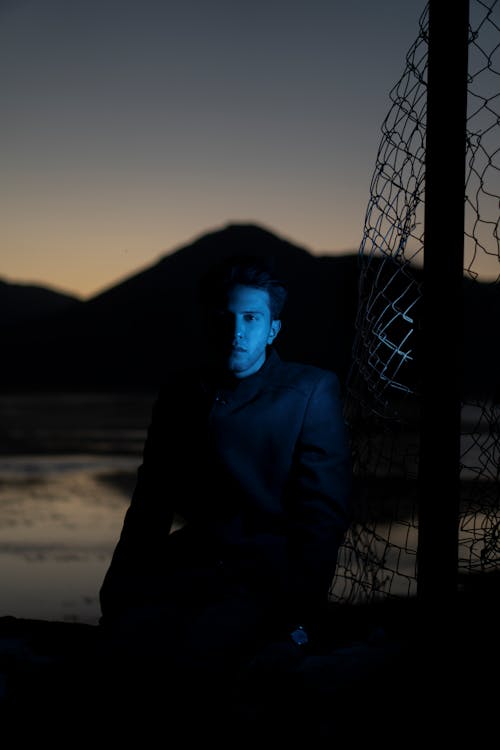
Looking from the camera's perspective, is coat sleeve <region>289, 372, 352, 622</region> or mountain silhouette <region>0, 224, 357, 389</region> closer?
coat sleeve <region>289, 372, 352, 622</region>

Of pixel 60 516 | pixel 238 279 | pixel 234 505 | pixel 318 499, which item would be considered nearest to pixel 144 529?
pixel 234 505

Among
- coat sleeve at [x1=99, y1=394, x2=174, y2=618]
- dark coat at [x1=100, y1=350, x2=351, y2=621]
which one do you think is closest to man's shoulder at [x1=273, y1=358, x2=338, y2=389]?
dark coat at [x1=100, y1=350, x2=351, y2=621]

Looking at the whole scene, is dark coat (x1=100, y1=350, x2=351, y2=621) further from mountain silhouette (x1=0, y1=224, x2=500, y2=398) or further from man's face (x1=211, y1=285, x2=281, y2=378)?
mountain silhouette (x1=0, y1=224, x2=500, y2=398)

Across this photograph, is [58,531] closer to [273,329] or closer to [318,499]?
[273,329]

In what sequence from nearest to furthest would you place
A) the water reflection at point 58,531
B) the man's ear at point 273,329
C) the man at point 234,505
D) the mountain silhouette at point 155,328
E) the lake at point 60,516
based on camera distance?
1. the man at point 234,505
2. the man's ear at point 273,329
3. the water reflection at point 58,531
4. the lake at point 60,516
5. the mountain silhouette at point 155,328

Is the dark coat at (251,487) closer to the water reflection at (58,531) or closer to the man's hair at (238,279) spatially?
the man's hair at (238,279)

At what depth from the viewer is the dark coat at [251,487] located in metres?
2.74

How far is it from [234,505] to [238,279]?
651 mm

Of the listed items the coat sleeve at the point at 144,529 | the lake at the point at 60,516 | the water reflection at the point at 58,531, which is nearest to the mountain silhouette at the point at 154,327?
the lake at the point at 60,516

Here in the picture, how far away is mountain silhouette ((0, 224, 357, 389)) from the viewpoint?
381ft

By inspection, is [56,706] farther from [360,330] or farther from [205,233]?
[205,233]

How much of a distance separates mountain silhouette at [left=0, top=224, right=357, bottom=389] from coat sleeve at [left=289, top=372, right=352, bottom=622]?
328 ft

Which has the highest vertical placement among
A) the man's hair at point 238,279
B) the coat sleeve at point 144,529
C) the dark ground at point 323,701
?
the man's hair at point 238,279

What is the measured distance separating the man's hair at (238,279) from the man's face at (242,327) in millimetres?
19
